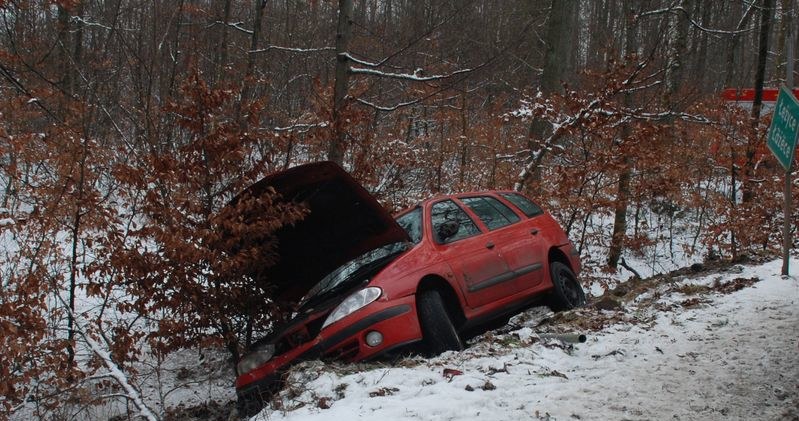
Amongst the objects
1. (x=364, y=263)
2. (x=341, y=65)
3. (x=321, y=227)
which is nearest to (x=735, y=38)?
(x=341, y=65)

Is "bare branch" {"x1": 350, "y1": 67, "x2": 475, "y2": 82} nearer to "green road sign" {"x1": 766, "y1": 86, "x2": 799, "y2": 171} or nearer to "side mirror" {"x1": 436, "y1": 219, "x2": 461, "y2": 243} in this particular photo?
"side mirror" {"x1": 436, "y1": 219, "x2": 461, "y2": 243}

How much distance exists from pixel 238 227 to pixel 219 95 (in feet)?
5.20

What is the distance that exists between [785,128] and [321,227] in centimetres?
597

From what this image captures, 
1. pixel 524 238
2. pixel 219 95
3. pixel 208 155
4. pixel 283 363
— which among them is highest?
pixel 219 95

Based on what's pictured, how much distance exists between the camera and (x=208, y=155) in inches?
286

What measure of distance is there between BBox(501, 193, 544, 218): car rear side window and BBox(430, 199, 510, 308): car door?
1.26 metres

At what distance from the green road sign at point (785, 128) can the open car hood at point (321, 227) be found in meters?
5.09

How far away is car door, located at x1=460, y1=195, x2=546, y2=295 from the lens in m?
7.33

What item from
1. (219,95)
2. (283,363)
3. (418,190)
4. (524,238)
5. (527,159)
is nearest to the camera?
(283,363)

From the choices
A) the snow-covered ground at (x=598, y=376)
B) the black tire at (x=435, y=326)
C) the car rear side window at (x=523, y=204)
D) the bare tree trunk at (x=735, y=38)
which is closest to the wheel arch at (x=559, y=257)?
the car rear side window at (x=523, y=204)

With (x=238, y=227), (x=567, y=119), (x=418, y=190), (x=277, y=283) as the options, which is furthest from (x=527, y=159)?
(x=238, y=227)

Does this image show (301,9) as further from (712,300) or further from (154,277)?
(712,300)

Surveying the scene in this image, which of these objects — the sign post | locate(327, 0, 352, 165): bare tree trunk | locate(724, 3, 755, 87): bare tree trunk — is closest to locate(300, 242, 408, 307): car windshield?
locate(327, 0, 352, 165): bare tree trunk

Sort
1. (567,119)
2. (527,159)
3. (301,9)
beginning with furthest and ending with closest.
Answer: (301,9) < (527,159) < (567,119)
